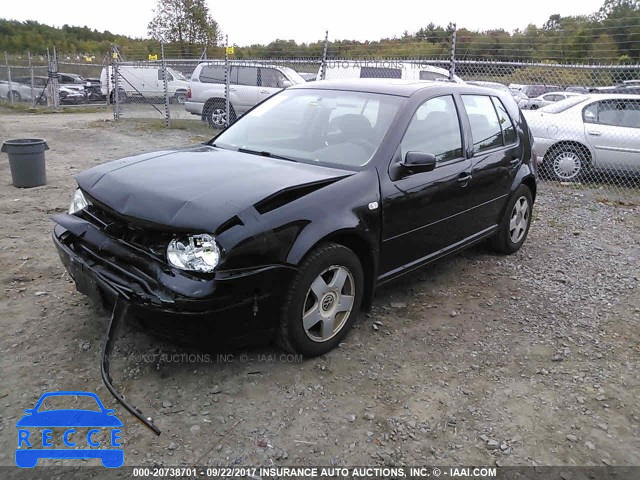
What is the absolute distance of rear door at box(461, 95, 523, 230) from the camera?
4.50 metres

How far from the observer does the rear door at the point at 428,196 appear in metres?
3.65

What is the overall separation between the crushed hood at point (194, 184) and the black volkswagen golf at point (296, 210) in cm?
1

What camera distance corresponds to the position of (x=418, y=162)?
11.7 ft

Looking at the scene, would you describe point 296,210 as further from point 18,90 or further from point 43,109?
point 18,90

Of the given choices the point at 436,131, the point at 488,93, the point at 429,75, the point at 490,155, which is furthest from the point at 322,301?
the point at 429,75

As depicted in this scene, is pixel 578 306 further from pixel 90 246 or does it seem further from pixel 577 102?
pixel 577 102

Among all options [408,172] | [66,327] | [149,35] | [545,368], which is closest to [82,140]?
[66,327]

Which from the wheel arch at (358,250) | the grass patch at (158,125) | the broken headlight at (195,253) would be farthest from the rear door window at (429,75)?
the broken headlight at (195,253)

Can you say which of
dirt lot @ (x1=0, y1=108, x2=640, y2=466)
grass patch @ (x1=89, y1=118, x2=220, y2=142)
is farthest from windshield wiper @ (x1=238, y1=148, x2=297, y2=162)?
grass patch @ (x1=89, y1=118, x2=220, y2=142)

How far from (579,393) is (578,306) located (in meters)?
1.33

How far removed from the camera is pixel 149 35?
34.1 meters

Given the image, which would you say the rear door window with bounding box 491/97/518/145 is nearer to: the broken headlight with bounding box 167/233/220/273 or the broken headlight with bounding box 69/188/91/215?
the broken headlight with bounding box 167/233/220/273

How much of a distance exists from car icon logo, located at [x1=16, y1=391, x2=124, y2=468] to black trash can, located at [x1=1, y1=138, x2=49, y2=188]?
5285 mm

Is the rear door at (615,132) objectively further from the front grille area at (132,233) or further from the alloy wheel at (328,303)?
the front grille area at (132,233)
